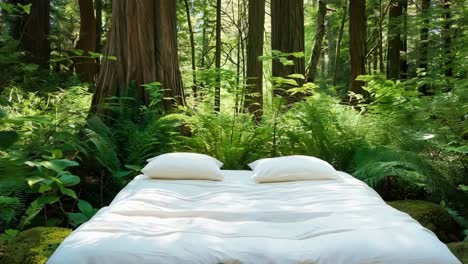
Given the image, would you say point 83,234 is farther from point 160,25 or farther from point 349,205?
point 160,25

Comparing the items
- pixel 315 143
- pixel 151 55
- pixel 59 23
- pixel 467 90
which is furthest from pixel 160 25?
pixel 59 23

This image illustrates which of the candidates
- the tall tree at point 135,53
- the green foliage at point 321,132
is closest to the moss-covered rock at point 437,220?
the green foliage at point 321,132

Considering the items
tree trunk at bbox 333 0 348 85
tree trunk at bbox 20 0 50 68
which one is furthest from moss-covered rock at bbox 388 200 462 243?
tree trunk at bbox 333 0 348 85

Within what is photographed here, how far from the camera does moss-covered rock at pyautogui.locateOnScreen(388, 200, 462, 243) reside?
3.51 metres

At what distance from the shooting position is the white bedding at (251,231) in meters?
1.81

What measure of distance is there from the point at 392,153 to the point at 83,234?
294 centimetres

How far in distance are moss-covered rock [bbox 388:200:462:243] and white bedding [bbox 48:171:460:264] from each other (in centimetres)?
75

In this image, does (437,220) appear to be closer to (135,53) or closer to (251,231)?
(251,231)

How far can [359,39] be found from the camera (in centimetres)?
820

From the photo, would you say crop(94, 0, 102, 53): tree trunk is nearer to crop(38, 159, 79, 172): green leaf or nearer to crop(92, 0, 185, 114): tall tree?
crop(92, 0, 185, 114): tall tree

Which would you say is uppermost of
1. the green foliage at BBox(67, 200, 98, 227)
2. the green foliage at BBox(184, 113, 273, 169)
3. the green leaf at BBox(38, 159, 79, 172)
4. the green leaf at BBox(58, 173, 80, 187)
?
the green leaf at BBox(38, 159, 79, 172)

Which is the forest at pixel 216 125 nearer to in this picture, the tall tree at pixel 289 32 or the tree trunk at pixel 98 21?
the tall tree at pixel 289 32

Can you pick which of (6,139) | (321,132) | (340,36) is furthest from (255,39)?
(6,139)

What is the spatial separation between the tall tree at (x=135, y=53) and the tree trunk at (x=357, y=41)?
4.32 meters
